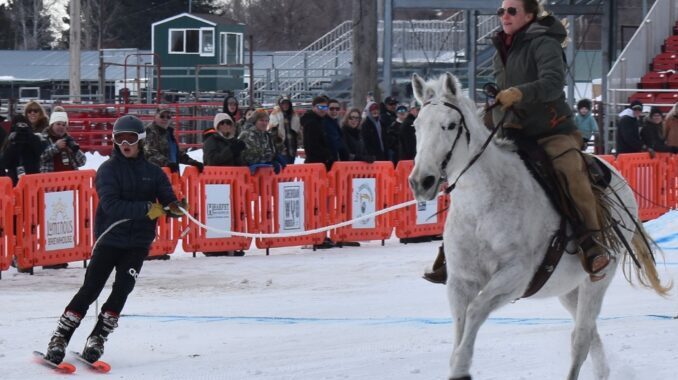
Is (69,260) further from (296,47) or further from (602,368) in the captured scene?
(296,47)

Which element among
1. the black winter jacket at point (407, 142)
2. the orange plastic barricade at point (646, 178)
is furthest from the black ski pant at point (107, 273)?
the orange plastic barricade at point (646, 178)

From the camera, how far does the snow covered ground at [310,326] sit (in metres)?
9.01

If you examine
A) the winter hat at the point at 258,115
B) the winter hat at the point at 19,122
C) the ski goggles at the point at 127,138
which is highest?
the winter hat at the point at 258,115

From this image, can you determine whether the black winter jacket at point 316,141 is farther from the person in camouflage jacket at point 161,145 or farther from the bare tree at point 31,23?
the bare tree at point 31,23

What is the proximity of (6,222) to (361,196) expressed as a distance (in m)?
5.54

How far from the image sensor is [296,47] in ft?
283

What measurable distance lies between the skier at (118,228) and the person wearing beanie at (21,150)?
229 inches

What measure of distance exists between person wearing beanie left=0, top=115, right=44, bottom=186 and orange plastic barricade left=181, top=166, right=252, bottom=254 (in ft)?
6.64

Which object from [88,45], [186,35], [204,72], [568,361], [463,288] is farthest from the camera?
[88,45]

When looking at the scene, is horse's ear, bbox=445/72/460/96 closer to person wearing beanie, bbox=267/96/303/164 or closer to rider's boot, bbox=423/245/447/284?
→ rider's boot, bbox=423/245/447/284

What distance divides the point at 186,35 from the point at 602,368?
56.6 m

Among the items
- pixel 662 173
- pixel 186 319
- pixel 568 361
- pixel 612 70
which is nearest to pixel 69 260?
pixel 186 319

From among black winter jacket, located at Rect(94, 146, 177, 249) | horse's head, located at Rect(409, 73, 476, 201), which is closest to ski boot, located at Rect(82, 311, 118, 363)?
black winter jacket, located at Rect(94, 146, 177, 249)

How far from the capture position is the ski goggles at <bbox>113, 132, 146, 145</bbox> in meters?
9.09
